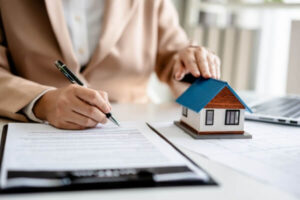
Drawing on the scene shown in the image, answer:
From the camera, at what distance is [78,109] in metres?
0.63

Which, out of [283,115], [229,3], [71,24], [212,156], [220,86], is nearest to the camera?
[212,156]

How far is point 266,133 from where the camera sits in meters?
0.70

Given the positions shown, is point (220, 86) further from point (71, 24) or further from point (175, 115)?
point (71, 24)

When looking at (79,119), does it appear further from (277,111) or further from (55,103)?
(277,111)

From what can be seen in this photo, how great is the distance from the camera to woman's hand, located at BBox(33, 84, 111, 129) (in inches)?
24.6

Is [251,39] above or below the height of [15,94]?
above

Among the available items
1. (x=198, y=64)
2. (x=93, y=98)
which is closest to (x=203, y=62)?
(x=198, y=64)

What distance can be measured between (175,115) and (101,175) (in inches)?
19.6

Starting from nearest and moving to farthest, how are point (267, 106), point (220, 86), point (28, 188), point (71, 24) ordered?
point (28, 188), point (220, 86), point (267, 106), point (71, 24)

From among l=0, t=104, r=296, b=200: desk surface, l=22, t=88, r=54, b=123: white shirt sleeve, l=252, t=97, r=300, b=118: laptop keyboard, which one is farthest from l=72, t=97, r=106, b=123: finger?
l=252, t=97, r=300, b=118: laptop keyboard

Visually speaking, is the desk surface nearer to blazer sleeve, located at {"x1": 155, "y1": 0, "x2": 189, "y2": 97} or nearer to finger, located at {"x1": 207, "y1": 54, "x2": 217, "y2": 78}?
finger, located at {"x1": 207, "y1": 54, "x2": 217, "y2": 78}

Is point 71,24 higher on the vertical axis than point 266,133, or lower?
higher

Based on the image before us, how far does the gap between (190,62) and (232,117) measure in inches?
10.8

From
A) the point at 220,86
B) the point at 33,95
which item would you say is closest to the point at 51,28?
the point at 33,95
